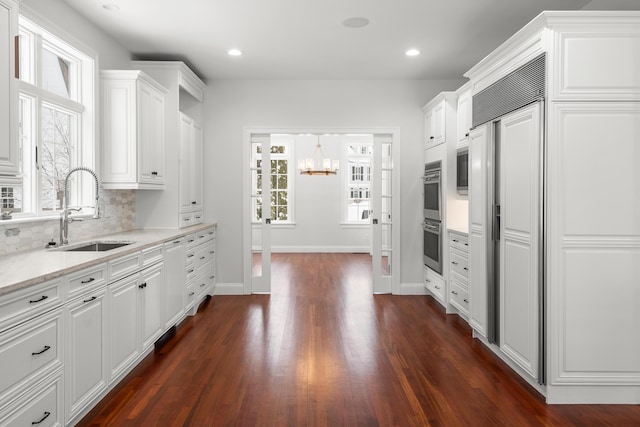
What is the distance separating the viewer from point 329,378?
306 cm

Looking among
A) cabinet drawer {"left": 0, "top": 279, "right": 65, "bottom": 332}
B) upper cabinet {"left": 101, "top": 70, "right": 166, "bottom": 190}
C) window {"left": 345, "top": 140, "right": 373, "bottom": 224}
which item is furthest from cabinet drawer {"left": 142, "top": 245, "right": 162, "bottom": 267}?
window {"left": 345, "top": 140, "right": 373, "bottom": 224}

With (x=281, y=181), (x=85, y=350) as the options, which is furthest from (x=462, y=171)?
(x=281, y=181)

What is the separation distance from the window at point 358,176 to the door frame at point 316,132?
175 inches

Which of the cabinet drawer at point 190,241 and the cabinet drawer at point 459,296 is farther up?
the cabinet drawer at point 190,241

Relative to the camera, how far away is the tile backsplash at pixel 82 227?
2808 millimetres

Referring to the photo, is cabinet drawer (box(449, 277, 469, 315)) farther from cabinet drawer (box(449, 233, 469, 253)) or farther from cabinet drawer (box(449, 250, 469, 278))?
cabinet drawer (box(449, 233, 469, 253))

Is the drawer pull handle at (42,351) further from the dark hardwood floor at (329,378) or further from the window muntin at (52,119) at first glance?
the window muntin at (52,119)

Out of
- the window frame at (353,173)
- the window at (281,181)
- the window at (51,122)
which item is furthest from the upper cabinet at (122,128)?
the window frame at (353,173)

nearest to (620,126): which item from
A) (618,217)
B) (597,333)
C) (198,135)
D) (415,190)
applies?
(618,217)

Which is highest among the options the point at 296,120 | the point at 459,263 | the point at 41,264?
the point at 296,120

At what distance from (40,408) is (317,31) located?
3.57 meters

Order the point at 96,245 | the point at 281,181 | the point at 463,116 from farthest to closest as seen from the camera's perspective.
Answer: the point at 281,181, the point at 463,116, the point at 96,245

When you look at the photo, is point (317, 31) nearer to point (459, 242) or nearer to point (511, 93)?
point (511, 93)

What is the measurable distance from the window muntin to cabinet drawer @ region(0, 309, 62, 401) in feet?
4.25
